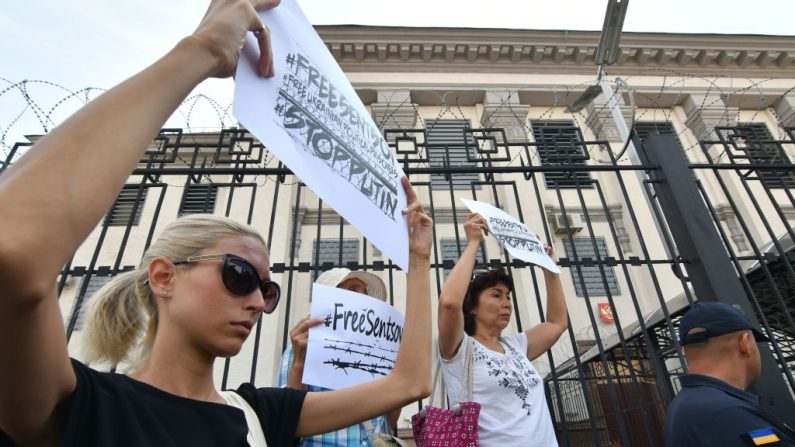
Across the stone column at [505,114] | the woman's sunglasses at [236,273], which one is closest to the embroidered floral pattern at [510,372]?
the woman's sunglasses at [236,273]

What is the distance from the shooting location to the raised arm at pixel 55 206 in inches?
18.7

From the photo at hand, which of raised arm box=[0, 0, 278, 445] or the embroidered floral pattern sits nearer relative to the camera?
raised arm box=[0, 0, 278, 445]

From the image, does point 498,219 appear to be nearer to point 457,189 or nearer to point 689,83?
point 457,189

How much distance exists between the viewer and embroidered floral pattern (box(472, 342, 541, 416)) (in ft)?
7.36

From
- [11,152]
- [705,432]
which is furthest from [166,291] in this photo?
[11,152]

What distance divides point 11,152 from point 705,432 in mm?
4635

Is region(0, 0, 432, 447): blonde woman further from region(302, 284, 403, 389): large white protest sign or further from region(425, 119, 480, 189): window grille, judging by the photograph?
region(425, 119, 480, 189): window grille

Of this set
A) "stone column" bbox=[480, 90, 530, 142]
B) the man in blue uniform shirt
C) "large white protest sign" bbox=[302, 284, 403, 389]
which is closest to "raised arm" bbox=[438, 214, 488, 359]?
"large white protest sign" bbox=[302, 284, 403, 389]

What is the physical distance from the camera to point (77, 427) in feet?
2.58

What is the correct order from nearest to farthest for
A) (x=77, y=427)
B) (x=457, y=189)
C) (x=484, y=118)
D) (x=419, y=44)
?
1. (x=77, y=427)
2. (x=457, y=189)
3. (x=484, y=118)
4. (x=419, y=44)

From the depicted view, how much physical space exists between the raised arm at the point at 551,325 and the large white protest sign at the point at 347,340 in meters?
1.09

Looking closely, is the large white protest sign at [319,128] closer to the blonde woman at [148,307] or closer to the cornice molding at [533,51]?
the blonde woman at [148,307]

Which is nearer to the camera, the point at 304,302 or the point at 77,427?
the point at 77,427

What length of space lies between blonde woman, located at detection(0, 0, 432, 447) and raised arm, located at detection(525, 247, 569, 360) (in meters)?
1.43
